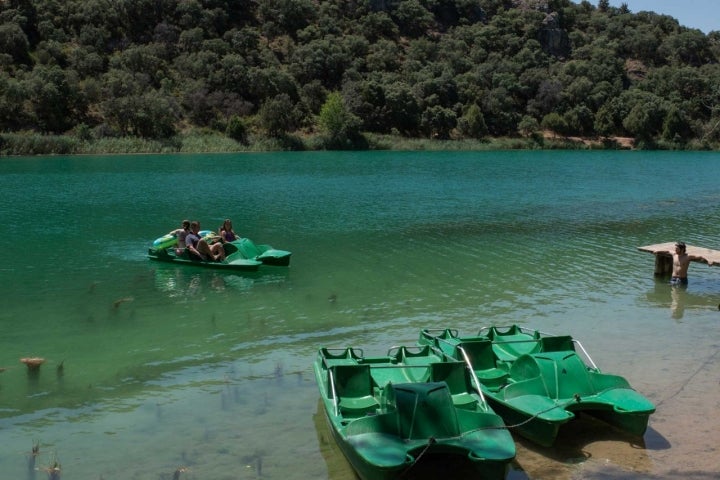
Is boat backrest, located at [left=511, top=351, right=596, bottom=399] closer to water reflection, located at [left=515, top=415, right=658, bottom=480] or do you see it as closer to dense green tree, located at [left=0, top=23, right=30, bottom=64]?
water reflection, located at [left=515, top=415, right=658, bottom=480]

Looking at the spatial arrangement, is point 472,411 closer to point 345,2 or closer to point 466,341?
point 466,341

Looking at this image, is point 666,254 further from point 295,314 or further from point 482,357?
point 482,357

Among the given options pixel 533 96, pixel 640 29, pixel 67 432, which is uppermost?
pixel 640 29

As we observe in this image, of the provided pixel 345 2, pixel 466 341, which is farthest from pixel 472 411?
pixel 345 2

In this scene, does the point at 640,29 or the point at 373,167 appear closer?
the point at 373,167

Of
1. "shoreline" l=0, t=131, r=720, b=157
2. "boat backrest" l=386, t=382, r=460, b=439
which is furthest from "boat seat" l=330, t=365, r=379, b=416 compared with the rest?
"shoreline" l=0, t=131, r=720, b=157

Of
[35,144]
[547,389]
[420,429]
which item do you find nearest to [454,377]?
[547,389]

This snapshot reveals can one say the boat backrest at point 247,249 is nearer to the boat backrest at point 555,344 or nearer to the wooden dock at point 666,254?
the wooden dock at point 666,254

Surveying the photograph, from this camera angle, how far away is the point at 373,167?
213 ft

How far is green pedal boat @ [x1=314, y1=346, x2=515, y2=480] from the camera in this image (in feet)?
27.7

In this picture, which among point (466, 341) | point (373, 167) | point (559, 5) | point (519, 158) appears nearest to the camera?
point (466, 341)

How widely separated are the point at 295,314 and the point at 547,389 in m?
8.04

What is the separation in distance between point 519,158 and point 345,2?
65769 millimetres

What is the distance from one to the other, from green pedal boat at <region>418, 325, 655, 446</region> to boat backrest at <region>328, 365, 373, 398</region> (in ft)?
4.16
